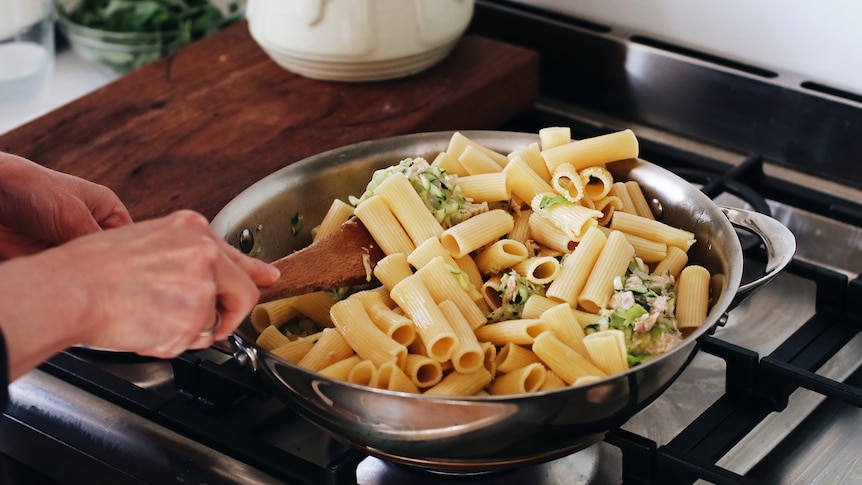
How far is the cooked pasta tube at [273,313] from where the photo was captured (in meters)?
0.87

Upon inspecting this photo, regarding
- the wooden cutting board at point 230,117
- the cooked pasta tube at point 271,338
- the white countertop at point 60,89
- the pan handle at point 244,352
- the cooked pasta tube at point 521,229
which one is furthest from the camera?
the white countertop at point 60,89

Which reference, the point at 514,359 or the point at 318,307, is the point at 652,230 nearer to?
the point at 514,359

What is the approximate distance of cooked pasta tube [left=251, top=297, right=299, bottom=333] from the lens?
0.87 m

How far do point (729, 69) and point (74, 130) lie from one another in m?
0.79

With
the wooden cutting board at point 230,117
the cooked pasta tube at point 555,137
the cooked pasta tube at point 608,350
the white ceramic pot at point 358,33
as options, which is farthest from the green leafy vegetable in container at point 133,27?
the cooked pasta tube at point 608,350

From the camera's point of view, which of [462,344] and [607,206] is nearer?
[462,344]

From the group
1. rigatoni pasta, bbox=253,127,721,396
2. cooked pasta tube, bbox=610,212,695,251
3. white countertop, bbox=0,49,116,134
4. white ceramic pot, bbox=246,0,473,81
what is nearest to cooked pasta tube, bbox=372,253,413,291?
rigatoni pasta, bbox=253,127,721,396

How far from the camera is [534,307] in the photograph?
0.85 metres

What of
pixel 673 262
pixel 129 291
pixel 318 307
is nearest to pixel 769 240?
pixel 673 262

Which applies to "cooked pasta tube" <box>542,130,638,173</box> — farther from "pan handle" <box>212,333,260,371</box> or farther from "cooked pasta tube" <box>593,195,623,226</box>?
"pan handle" <box>212,333,260,371</box>

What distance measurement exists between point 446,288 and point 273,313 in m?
0.16

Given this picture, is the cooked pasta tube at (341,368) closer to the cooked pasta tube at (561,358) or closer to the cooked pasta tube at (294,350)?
the cooked pasta tube at (294,350)

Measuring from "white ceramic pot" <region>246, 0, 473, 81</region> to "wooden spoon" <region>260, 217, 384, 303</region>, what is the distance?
37cm

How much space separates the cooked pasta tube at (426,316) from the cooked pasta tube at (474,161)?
0.54ft
